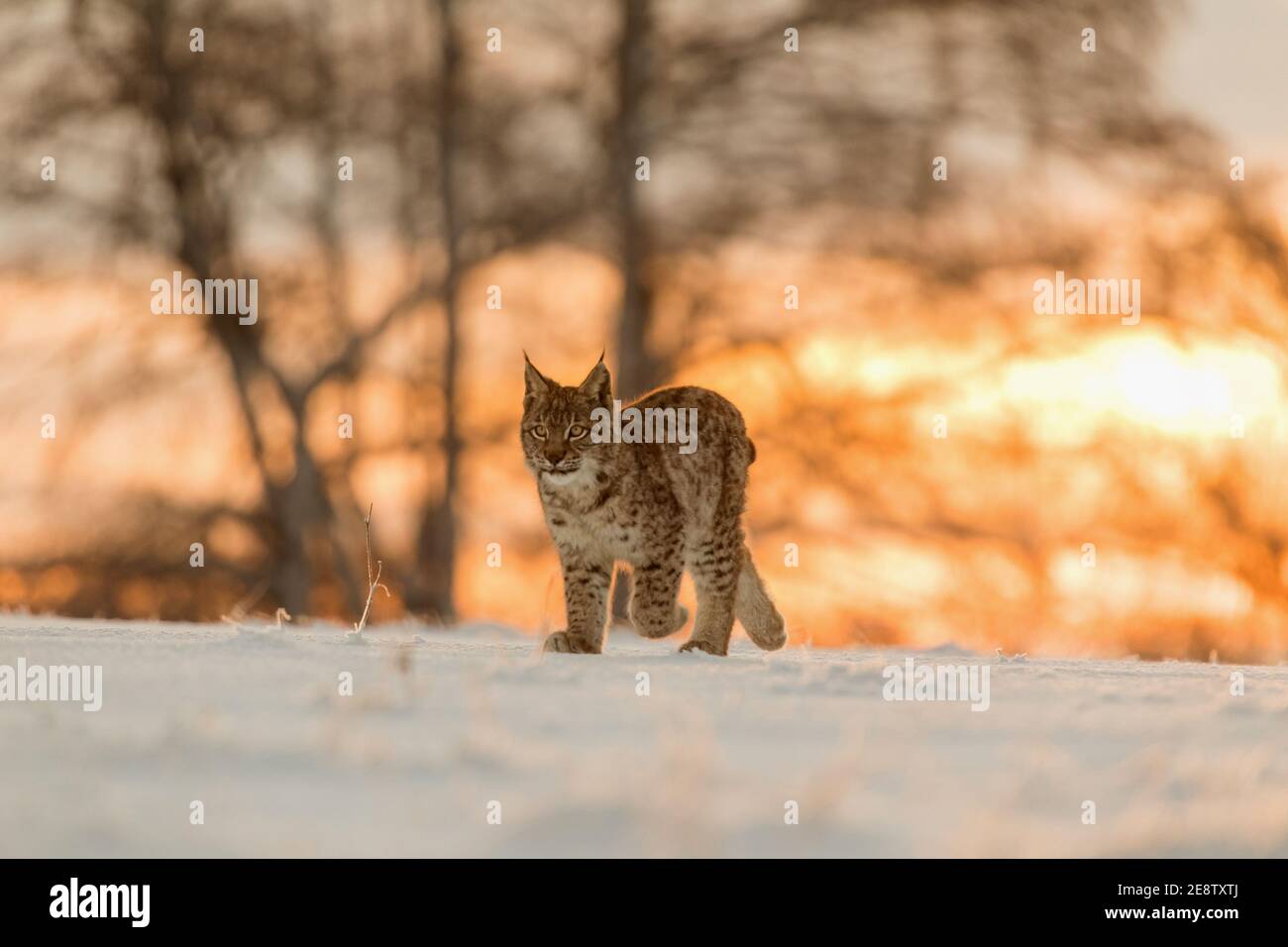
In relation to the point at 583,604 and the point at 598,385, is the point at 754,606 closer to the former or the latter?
the point at 583,604

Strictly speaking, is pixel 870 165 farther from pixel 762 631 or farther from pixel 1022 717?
pixel 1022 717

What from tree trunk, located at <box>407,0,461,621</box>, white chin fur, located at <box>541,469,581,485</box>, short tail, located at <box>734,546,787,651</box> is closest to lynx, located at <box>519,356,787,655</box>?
white chin fur, located at <box>541,469,581,485</box>

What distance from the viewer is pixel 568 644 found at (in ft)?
16.2

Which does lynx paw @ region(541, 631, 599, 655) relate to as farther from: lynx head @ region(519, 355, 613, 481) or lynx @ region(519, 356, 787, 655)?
lynx head @ region(519, 355, 613, 481)

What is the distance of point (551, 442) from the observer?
4949 mm

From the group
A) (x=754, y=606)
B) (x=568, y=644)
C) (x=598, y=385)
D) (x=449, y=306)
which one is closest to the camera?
(x=568, y=644)

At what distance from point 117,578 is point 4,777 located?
11.1 meters

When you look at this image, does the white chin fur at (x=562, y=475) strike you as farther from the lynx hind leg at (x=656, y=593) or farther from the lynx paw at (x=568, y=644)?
the lynx paw at (x=568, y=644)

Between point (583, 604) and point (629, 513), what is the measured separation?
0.36 meters

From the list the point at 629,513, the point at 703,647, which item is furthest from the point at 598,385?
the point at 703,647

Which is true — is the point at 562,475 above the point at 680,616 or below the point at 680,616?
above

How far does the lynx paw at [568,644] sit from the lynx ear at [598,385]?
815 millimetres

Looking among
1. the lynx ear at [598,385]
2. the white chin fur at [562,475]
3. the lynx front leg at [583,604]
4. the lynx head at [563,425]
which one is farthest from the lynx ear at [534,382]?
the lynx front leg at [583,604]

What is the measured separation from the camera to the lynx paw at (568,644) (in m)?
4.94
